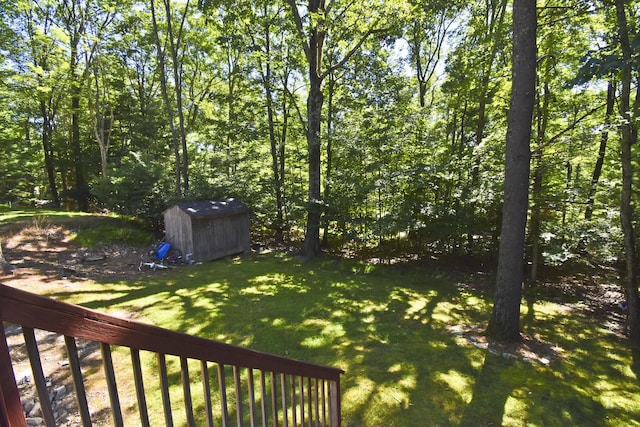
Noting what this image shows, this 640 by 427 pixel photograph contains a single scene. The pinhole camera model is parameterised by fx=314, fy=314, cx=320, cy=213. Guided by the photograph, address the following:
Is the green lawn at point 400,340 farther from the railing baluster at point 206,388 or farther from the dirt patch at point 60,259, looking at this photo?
the railing baluster at point 206,388

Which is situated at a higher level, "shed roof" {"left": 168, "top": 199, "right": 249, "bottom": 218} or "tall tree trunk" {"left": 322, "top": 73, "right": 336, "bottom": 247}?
"tall tree trunk" {"left": 322, "top": 73, "right": 336, "bottom": 247}

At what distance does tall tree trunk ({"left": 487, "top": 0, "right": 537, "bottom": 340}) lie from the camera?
190 inches

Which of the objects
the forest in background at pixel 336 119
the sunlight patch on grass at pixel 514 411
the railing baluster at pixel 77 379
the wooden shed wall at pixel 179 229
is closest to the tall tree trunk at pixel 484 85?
the forest in background at pixel 336 119

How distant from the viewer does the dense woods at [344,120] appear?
7910 mm

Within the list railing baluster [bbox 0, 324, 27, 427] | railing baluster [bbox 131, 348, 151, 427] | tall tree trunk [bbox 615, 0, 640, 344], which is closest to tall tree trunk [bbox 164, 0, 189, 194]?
railing baluster [bbox 131, 348, 151, 427]

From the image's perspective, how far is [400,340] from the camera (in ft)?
18.2

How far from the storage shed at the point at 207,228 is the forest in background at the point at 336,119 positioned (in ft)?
3.69

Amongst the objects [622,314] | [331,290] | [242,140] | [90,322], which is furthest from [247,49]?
[622,314]

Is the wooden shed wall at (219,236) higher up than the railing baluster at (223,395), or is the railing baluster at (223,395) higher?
the railing baluster at (223,395)

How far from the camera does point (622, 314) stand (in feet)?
23.7

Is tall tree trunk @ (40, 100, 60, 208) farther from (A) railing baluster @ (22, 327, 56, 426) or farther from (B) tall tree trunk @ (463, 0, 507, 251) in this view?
(A) railing baluster @ (22, 327, 56, 426)

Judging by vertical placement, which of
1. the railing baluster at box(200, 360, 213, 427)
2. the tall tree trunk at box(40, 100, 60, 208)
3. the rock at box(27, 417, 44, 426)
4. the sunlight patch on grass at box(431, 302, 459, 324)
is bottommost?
the sunlight patch on grass at box(431, 302, 459, 324)

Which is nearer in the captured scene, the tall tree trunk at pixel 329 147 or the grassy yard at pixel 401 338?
the grassy yard at pixel 401 338

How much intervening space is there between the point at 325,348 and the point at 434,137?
8.63 m
